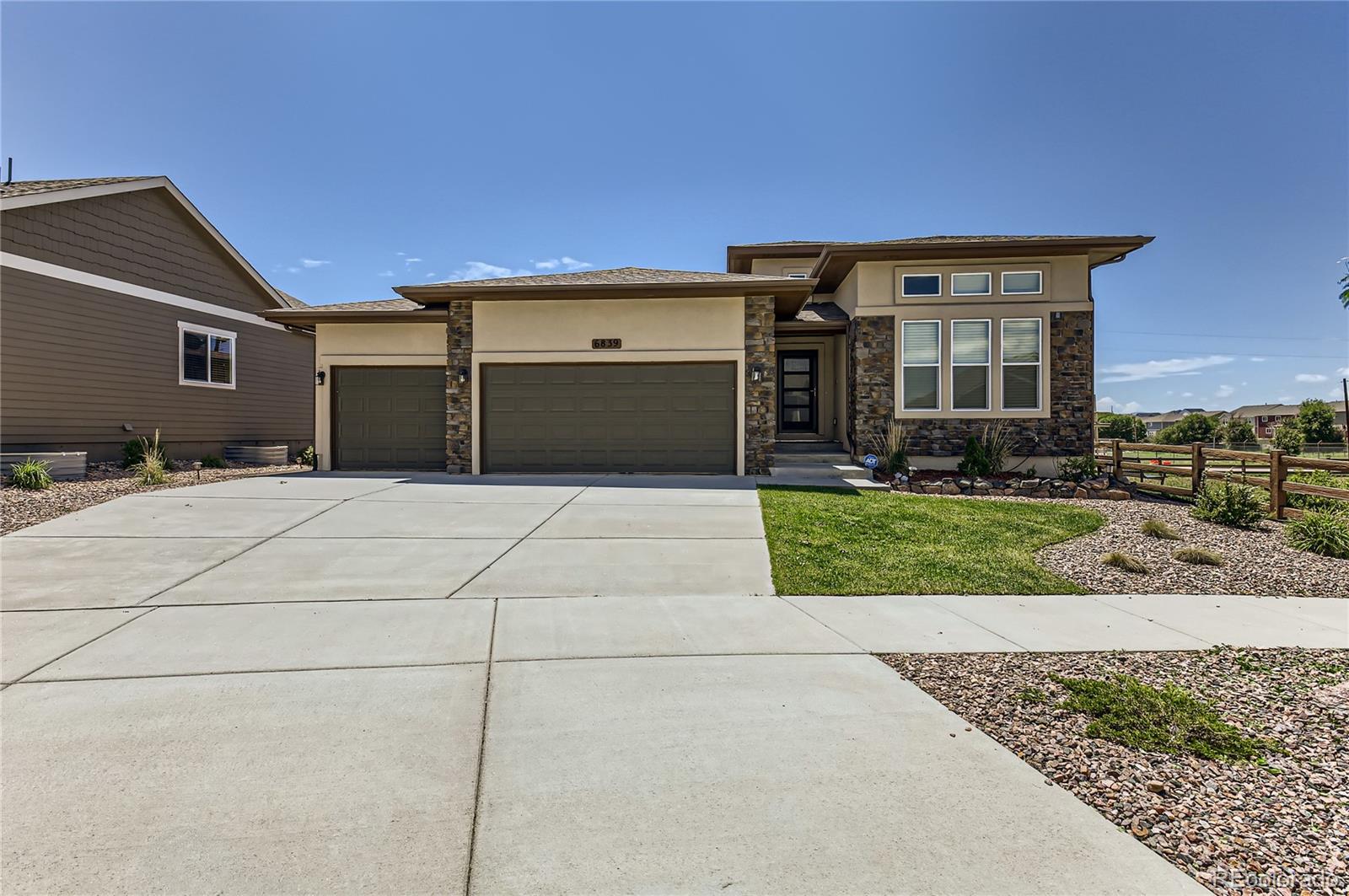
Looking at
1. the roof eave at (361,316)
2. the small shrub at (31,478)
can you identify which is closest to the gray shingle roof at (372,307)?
the roof eave at (361,316)

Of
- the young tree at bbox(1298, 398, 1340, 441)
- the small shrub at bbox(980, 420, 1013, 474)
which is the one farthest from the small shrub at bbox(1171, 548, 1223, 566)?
the young tree at bbox(1298, 398, 1340, 441)

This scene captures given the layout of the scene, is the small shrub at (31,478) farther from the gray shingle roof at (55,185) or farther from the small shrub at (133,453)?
the gray shingle roof at (55,185)

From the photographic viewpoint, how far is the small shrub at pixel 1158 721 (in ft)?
8.96

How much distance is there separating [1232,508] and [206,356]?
68.6 feet

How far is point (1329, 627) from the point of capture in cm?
457

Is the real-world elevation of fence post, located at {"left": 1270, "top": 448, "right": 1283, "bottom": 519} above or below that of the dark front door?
below

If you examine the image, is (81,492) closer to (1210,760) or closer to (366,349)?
(366,349)

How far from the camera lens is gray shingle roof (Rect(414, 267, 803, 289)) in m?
11.7

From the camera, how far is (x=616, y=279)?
1233cm

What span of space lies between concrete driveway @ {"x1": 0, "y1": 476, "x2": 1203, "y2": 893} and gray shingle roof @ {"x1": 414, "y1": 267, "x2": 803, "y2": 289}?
7548 millimetres

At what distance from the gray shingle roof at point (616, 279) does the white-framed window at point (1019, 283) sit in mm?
4960

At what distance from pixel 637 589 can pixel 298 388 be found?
1741cm

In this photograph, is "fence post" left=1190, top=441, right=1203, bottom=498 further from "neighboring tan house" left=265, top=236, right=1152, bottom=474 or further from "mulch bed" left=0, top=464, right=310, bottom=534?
"mulch bed" left=0, top=464, right=310, bottom=534

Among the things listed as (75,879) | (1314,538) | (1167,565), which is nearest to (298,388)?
A: (75,879)
